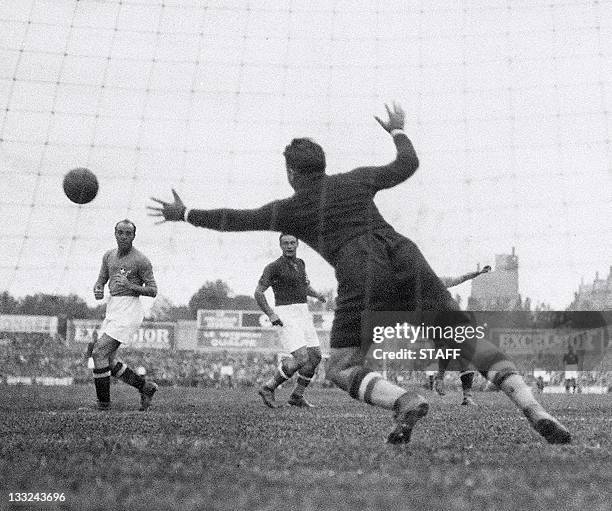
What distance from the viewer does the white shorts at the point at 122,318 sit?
989 centimetres

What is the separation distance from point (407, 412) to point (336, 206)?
50.9 inches

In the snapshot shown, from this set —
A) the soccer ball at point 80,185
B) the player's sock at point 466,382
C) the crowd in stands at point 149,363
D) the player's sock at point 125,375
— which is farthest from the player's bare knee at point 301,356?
the crowd in stands at point 149,363

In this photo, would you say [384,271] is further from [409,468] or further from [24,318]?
[24,318]

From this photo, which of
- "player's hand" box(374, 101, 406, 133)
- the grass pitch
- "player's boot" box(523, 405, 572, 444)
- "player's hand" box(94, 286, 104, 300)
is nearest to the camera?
the grass pitch

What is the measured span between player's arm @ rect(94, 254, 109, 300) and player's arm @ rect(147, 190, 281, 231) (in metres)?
4.50

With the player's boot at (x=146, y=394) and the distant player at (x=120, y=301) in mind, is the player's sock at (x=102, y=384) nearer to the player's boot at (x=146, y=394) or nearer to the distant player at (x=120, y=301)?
the distant player at (x=120, y=301)

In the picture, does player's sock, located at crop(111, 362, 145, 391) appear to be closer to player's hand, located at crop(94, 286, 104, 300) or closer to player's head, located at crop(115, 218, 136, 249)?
player's hand, located at crop(94, 286, 104, 300)

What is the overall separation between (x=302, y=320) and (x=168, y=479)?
317 inches

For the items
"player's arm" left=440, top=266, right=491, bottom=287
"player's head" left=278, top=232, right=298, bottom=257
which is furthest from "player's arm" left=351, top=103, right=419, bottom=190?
"player's head" left=278, top=232, right=298, bottom=257

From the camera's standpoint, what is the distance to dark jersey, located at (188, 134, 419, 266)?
215 inches

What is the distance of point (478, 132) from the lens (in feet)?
32.3

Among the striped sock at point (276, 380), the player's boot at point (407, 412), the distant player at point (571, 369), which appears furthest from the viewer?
the distant player at point (571, 369)

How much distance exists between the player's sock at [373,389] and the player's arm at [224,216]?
0.99 m

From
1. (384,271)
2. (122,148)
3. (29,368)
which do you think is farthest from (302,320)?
(29,368)
